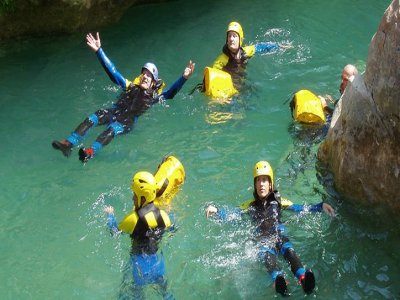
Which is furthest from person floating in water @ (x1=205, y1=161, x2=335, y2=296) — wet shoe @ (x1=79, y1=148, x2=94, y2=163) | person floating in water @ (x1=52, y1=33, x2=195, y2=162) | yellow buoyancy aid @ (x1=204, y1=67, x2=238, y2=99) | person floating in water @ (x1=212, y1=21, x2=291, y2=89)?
person floating in water @ (x1=212, y1=21, x2=291, y2=89)

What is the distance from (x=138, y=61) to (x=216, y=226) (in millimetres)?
5472

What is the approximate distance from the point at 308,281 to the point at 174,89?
4.55 metres

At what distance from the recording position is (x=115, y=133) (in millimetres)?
9172

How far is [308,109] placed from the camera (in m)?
9.04

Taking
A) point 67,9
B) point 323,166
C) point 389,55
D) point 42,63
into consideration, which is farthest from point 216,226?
point 67,9

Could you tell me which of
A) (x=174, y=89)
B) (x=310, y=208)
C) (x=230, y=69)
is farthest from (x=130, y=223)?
(x=230, y=69)

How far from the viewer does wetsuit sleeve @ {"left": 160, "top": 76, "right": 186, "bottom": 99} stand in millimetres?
9484

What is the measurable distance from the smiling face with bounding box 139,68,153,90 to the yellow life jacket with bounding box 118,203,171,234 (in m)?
3.42

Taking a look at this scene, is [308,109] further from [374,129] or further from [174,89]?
[174,89]

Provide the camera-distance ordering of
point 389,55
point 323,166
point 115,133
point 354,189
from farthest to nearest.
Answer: point 115,133, point 323,166, point 354,189, point 389,55

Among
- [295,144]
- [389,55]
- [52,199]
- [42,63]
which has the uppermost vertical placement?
[389,55]

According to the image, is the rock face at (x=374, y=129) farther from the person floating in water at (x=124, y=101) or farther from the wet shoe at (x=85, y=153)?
the wet shoe at (x=85, y=153)

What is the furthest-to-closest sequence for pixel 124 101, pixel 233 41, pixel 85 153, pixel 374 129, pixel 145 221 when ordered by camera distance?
pixel 233 41
pixel 124 101
pixel 85 153
pixel 374 129
pixel 145 221

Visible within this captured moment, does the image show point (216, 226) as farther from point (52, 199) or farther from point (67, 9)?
point (67, 9)
